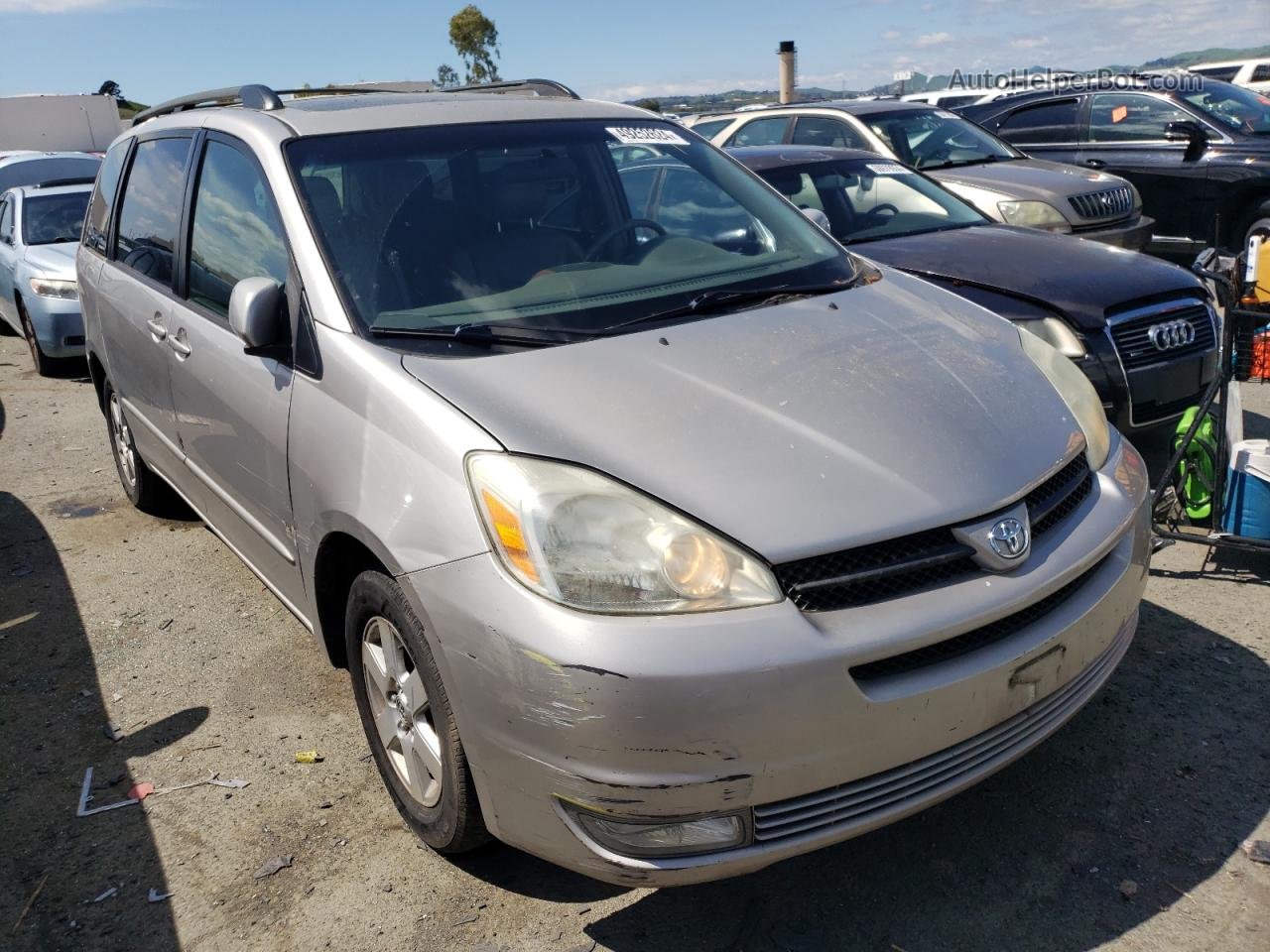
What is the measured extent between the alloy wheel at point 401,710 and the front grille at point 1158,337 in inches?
142

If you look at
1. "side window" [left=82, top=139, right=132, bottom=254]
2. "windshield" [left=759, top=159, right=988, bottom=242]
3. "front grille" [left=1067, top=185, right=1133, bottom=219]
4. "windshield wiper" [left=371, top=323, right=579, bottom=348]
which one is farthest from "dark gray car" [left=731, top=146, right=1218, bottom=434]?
"side window" [left=82, top=139, right=132, bottom=254]

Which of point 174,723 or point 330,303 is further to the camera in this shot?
point 174,723

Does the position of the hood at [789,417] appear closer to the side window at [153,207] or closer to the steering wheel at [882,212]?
the side window at [153,207]

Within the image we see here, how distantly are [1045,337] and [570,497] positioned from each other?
3404 millimetres

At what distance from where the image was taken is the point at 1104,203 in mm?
7754

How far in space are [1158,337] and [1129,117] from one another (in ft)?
21.8

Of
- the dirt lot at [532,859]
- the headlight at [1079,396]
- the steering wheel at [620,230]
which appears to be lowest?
the dirt lot at [532,859]

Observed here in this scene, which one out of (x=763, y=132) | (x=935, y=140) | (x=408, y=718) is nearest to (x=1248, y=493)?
(x=408, y=718)

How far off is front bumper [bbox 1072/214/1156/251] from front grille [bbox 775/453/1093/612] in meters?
5.89

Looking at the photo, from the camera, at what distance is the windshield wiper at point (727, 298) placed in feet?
9.68

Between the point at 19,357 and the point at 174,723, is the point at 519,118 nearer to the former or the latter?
the point at 174,723

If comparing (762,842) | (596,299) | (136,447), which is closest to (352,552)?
(596,299)

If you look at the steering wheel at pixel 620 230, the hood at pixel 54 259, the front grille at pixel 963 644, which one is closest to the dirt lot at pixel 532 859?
the front grille at pixel 963 644

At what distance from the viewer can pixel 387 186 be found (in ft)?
10.3
